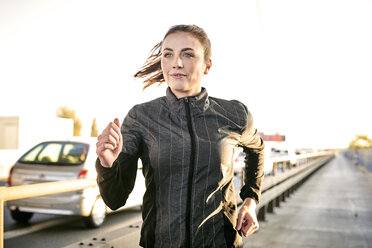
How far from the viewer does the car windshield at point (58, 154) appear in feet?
27.1

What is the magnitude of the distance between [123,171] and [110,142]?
0.25 metres

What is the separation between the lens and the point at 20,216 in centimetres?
872

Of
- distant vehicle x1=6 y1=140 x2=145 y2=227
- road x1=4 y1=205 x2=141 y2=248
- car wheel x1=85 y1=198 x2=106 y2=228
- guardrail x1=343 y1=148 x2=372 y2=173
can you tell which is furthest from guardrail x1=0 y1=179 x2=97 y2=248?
guardrail x1=343 y1=148 x2=372 y2=173

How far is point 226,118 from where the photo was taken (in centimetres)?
183

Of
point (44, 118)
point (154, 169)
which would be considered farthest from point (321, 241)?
point (44, 118)

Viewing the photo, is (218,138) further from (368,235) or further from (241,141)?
(368,235)

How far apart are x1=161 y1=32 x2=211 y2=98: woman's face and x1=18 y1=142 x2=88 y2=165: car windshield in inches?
264

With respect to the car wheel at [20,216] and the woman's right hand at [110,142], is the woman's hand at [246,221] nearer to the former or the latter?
the woman's right hand at [110,142]

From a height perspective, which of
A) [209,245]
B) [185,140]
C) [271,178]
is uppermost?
[185,140]

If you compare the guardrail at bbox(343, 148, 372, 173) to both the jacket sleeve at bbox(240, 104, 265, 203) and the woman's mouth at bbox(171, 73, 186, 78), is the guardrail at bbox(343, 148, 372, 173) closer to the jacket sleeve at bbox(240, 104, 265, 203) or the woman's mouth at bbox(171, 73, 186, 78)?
the jacket sleeve at bbox(240, 104, 265, 203)

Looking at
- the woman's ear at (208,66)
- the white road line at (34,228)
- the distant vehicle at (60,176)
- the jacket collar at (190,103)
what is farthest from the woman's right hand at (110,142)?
the white road line at (34,228)

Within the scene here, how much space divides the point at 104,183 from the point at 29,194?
30.5 inches

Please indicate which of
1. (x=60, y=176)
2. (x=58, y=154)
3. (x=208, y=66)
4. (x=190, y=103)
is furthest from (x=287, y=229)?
(x=190, y=103)

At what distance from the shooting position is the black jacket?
165 cm
